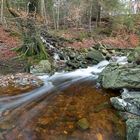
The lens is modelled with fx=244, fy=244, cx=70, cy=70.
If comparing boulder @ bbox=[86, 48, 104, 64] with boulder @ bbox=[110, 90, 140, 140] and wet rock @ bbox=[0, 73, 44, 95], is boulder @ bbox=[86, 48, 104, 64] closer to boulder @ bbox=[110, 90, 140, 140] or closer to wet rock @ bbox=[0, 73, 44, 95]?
wet rock @ bbox=[0, 73, 44, 95]

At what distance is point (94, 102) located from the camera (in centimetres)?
666

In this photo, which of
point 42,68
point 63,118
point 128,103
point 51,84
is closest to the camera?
point 63,118

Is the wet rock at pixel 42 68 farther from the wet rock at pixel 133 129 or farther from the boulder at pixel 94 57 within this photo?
the wet rock at pixel 133 129

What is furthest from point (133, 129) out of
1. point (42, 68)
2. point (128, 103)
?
point (42, 68)

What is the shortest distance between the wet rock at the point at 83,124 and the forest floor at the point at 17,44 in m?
4.48

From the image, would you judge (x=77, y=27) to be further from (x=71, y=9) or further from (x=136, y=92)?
(x=136, y=92)

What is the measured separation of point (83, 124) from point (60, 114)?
0.73m

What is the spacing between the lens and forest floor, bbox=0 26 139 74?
983 cm

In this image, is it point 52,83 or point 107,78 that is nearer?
point 107,78

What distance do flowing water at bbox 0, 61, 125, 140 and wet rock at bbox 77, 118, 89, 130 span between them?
0.08 ft

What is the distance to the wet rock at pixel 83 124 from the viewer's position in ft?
17.7

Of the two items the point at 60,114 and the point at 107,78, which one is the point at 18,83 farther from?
the point at 107,78

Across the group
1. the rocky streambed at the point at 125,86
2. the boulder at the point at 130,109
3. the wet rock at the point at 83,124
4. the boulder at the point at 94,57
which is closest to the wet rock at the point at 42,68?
the rocky streambed at the point at 125,86

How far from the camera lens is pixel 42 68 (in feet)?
30.9
